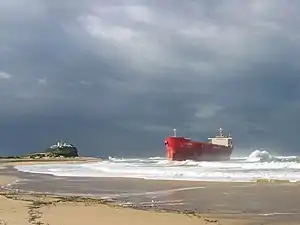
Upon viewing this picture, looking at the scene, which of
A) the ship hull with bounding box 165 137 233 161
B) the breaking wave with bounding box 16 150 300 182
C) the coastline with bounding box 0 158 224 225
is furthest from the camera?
the ship hull with bounding box 165 137 233 161

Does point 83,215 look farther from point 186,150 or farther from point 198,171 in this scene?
point 186,150

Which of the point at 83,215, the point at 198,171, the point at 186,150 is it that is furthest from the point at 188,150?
the point at 83,215

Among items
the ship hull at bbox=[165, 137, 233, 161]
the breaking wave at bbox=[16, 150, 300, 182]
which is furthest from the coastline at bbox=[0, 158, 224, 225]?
the ship hull at bbox=[165, 137, 233, 161]

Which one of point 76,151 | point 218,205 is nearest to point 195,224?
point 218,205

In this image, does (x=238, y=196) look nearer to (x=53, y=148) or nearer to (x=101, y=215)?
(x=101, y=215)

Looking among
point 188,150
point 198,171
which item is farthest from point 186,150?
point 198,171

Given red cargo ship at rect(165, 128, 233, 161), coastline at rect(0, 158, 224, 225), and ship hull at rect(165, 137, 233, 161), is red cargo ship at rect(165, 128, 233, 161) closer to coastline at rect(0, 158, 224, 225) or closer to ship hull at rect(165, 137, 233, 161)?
ship hull at rect(165, 137, 233, 161)

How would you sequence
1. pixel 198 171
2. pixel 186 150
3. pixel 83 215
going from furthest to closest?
pixel 186 150
pixel 198 171
pixel 83 215

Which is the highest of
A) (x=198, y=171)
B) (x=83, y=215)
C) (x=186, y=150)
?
(x=186, y=150)

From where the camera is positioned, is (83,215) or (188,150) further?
(188,150)

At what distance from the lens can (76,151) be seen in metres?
133

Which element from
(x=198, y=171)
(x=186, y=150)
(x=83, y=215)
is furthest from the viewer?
(x=186, y=150)

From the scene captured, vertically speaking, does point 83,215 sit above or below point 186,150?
below

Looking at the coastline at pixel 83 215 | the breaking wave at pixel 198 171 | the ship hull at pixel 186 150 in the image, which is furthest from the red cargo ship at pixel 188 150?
the coastline at pixel 83 215
